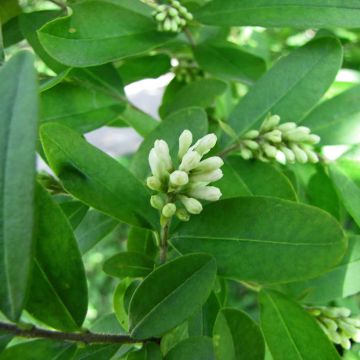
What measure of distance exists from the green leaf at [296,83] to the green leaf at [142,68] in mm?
354

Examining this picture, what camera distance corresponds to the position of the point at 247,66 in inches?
62.4

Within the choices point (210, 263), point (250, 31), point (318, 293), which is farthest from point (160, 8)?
point (250, 31)

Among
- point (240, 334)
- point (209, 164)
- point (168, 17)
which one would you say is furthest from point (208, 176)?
point (168, 17)

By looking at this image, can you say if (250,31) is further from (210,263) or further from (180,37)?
(210,263)

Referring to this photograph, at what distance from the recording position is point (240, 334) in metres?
0.86

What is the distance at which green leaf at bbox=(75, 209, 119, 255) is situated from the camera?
130cm

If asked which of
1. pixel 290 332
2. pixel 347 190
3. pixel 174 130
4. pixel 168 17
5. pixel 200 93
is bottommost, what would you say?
pixel 290 332

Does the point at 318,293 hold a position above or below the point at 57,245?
below

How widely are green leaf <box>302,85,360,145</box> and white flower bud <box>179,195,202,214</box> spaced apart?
560 millimetres

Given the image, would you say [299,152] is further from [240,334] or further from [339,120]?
[240,334]

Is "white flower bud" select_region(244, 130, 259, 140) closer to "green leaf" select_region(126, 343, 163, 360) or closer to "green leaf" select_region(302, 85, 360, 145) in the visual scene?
"green leaf" select_region(302, 85, 360, 145)

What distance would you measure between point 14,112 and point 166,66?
978 millimetres

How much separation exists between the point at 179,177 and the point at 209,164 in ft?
0.23

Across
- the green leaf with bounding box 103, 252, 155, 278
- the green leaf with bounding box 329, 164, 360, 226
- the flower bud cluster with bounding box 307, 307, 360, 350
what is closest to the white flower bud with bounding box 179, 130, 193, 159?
the green leaf with bounding box 103, 252, 155, 278
